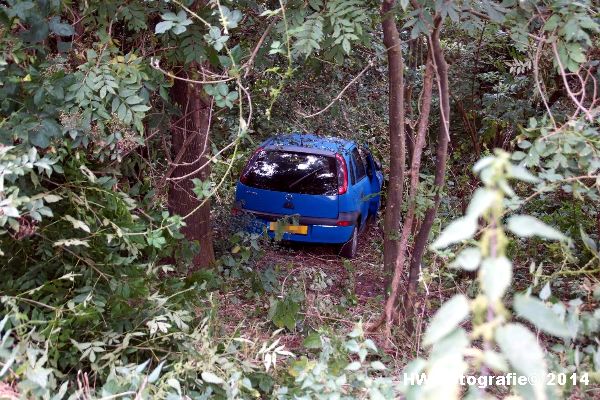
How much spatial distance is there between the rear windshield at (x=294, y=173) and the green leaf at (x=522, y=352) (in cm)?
661

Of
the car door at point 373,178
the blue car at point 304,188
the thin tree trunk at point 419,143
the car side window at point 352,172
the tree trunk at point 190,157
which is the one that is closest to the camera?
the thin tree trunk at point 419,143

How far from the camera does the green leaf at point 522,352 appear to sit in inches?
38.5

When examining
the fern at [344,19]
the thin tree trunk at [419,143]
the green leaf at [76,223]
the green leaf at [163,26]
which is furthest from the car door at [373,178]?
the green leaf at [76,223]

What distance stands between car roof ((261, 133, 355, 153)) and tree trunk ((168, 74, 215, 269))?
198cm

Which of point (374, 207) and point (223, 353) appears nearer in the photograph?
point (223, 353)

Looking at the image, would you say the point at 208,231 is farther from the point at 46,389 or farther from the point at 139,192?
the point at 46,389

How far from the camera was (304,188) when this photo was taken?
7625mm

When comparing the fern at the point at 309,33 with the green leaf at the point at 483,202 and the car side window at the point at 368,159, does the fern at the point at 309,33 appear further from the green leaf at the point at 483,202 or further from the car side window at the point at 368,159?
the car side window at the point at 368,159

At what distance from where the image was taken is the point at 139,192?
12.5ft

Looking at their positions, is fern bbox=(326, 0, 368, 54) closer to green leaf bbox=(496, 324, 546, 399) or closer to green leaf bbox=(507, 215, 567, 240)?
green leaf bbox=(507, 215, 567, 240)

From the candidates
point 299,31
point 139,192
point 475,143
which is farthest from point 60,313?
point 475,143

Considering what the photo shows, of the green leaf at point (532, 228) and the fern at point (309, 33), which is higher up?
the green leaf at point (532, 228)

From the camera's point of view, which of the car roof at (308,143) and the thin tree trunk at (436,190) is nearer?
the thin tree trunk at (436,190)

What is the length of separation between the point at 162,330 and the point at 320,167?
4888mm
